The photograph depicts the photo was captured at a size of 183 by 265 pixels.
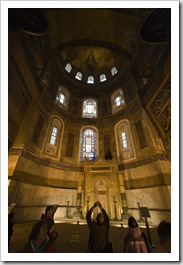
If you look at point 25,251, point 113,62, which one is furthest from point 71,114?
point 25,251

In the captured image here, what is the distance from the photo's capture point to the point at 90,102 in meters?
15.9

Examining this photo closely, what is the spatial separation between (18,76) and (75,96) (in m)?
7.75

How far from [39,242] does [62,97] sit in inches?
538

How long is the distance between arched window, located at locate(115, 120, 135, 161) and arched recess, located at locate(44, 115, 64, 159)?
5648 millimetres

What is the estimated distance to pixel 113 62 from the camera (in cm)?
1700

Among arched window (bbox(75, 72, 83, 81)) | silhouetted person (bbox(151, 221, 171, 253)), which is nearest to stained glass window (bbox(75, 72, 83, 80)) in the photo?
arched window (bbox(75, 72, 83, 81))

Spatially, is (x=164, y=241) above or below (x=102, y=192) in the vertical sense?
below

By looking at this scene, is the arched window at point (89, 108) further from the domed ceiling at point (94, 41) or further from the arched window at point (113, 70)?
the arched window at point (113, 70)

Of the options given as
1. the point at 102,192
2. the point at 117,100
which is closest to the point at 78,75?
the point at 117,100

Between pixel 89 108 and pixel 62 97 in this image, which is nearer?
pixel 62 97

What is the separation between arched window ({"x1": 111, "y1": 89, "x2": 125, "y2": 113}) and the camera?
43.6 ft

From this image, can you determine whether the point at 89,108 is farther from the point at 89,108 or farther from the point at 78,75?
the point at 78,75

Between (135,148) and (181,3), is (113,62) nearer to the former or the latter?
(135,148)

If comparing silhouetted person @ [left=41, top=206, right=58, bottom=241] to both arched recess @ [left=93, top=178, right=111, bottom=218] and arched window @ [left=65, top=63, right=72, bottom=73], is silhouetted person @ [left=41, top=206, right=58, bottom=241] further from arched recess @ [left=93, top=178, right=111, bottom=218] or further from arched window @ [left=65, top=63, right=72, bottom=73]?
arched window @ [left=65, top=63, right=72, bottom=73]
